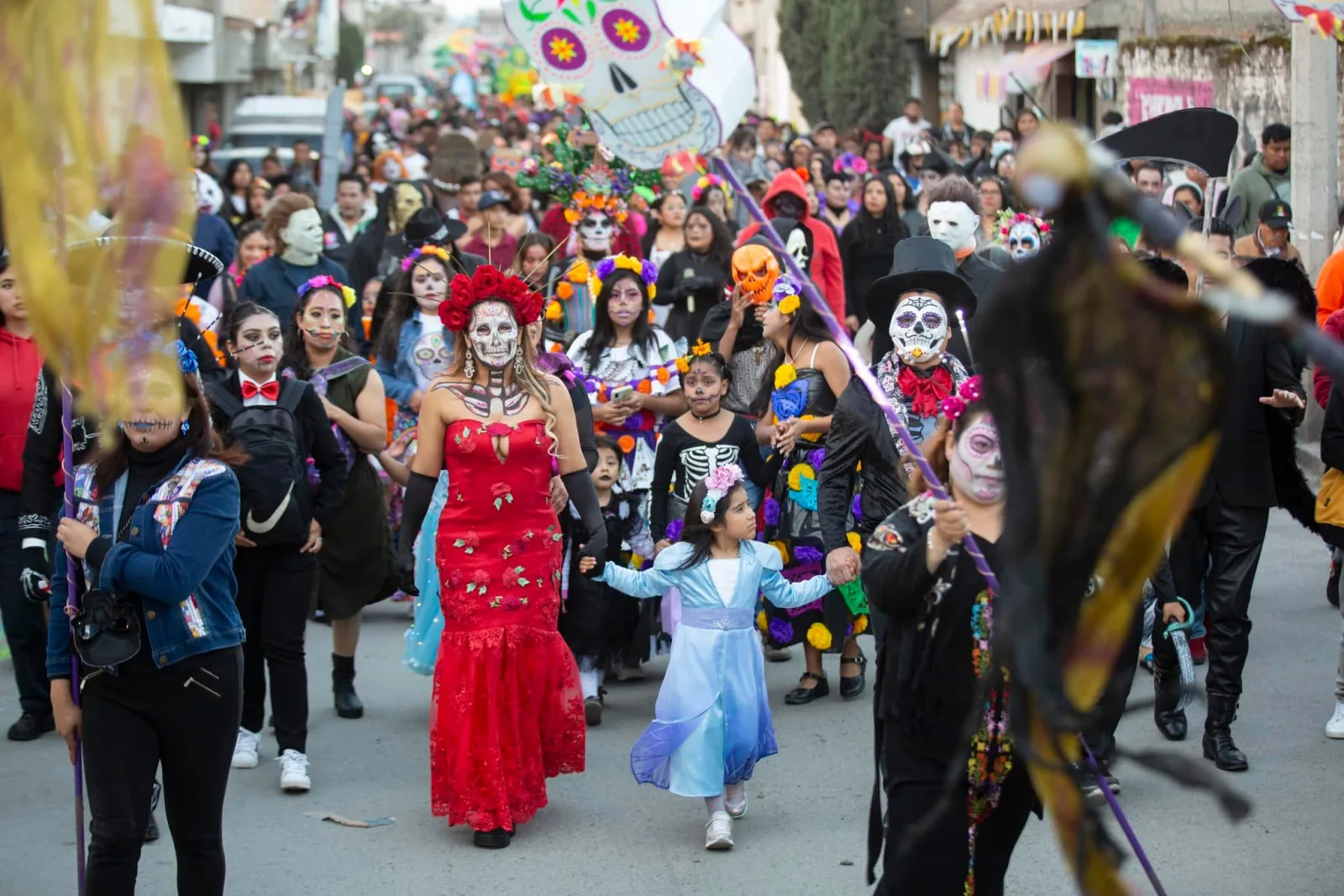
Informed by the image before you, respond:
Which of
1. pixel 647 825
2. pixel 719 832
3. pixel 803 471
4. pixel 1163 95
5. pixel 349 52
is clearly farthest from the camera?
pixel 349 52

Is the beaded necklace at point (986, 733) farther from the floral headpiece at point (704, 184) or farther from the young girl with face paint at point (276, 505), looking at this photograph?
the floral headpiece at point (704, 184)

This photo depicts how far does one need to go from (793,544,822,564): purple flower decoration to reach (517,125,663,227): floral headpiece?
3945mm

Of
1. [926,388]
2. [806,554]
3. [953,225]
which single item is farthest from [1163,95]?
[926,388]

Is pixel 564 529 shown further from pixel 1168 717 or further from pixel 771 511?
pixel 1168 717

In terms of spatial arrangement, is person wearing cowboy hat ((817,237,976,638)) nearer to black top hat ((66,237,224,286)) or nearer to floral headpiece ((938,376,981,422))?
floral headpiece ((938,376,981,422))

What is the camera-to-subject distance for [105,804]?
4.80 metres

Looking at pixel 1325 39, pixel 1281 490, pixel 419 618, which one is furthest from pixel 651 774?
pixel 1325 39

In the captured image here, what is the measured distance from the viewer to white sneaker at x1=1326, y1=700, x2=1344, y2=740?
7.44 meters

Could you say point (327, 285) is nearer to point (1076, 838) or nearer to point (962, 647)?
point (962, 647)

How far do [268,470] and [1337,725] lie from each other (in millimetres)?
4567

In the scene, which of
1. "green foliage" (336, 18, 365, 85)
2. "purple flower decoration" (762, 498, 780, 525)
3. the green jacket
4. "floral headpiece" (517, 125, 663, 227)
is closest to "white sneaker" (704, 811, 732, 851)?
"purple flower decoration" (762, 498, 780, 525)

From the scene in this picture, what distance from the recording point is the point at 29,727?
7844 mm

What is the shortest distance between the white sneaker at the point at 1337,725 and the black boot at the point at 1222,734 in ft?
1.97

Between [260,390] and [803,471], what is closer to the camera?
[260,390]
